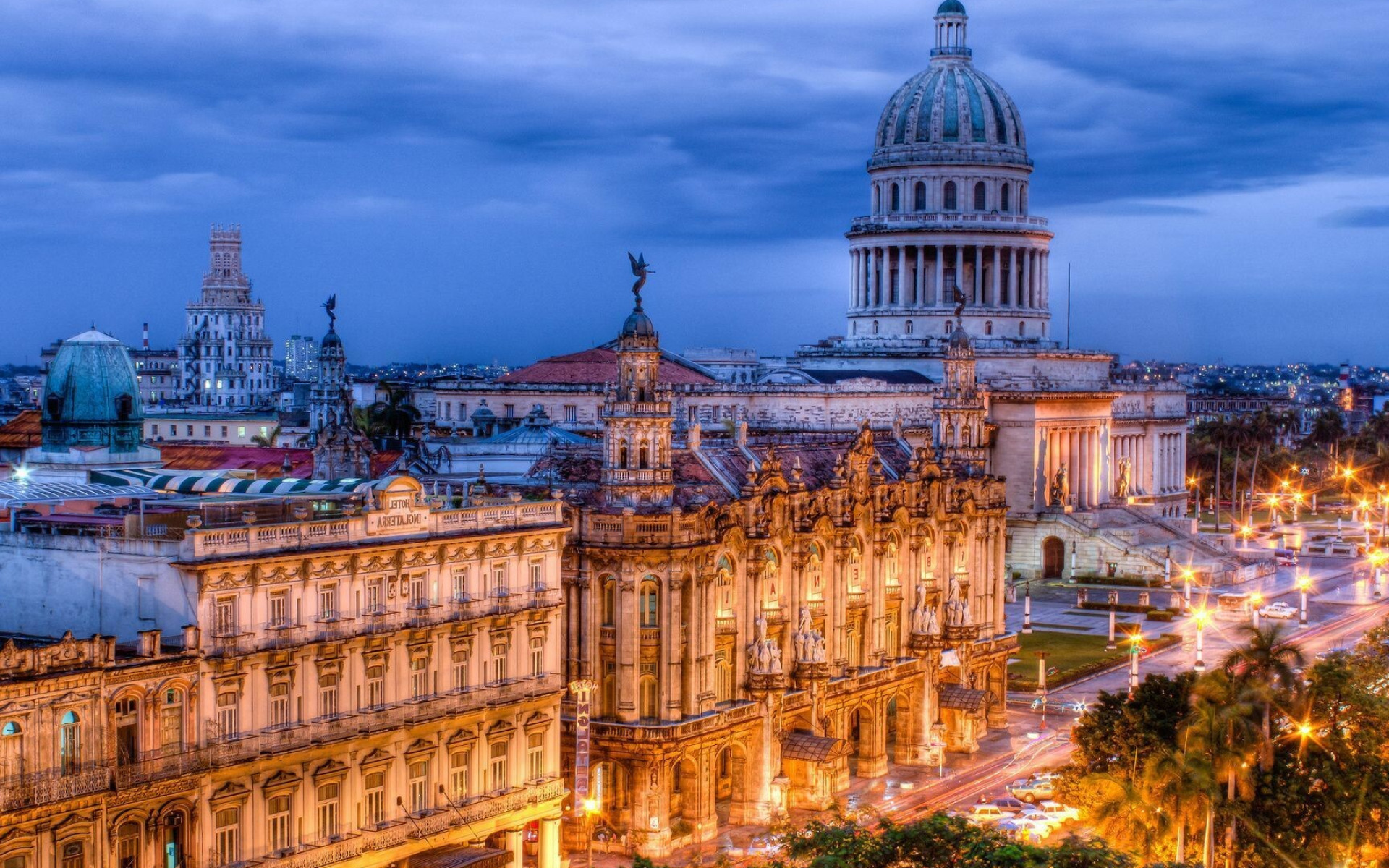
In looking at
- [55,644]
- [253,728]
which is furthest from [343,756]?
[55,644]

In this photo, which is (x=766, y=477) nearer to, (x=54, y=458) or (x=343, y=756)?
(x=343, y=756)

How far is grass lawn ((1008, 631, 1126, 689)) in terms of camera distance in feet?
415

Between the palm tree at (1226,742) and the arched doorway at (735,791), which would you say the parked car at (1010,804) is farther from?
the palm tree at (1226,742)

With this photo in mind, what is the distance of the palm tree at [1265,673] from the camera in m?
77.5

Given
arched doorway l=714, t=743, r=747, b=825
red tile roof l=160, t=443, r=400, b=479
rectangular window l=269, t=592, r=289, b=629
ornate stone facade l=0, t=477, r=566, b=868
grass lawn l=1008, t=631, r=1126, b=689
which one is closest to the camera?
ornate stone facade l=0, t=477, r=566, b=868

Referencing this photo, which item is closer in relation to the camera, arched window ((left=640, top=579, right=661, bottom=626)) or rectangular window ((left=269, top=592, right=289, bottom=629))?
rectangular window ((left=269, top=592, right=289, bottom=629))

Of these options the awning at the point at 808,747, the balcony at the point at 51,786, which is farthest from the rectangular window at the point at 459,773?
the awning at the point at 808,747

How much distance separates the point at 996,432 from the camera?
196 meters

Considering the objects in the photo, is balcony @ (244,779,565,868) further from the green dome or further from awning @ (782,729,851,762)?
the green dome

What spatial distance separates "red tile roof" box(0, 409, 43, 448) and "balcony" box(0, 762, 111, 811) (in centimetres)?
7038

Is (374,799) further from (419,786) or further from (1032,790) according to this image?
(1032,790)

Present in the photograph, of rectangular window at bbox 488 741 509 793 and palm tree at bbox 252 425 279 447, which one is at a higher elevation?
palm tree at bbox 252 425 279 447

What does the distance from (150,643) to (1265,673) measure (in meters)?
43.7

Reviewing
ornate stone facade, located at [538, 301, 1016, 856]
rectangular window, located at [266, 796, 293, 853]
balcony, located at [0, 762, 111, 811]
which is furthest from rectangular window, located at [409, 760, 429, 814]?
balcony, located at [0, 762, 111, 811]
